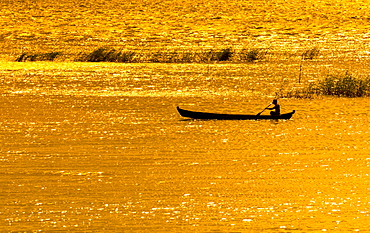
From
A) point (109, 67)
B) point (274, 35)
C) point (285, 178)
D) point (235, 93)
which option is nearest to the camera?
point (285, 178)

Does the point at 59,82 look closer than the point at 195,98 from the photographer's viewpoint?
No

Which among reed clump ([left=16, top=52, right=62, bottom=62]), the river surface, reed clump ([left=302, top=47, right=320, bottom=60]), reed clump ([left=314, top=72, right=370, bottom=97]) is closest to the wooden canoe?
the river surface

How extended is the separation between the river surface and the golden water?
1.7 inches

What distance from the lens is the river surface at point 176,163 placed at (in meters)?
18.7

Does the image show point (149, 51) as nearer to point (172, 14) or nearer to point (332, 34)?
point (332, 34)

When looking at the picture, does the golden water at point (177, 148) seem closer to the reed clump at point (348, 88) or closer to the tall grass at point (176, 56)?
the reed clump at point (348, 88)

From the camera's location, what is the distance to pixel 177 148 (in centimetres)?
2770

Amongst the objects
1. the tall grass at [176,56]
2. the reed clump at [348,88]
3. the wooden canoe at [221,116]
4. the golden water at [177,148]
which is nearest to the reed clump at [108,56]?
the tall grass at [176,56]

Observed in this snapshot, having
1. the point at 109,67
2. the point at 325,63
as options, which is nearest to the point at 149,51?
the point at 109,67

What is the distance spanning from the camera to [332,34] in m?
76.9

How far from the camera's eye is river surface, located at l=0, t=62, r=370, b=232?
18.7 metres

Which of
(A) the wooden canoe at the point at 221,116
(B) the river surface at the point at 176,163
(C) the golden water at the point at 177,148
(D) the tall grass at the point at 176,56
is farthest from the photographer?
(D) the tall grass at the point at 176,56

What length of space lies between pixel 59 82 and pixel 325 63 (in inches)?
660

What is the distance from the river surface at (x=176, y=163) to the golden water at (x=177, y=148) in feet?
0.14
